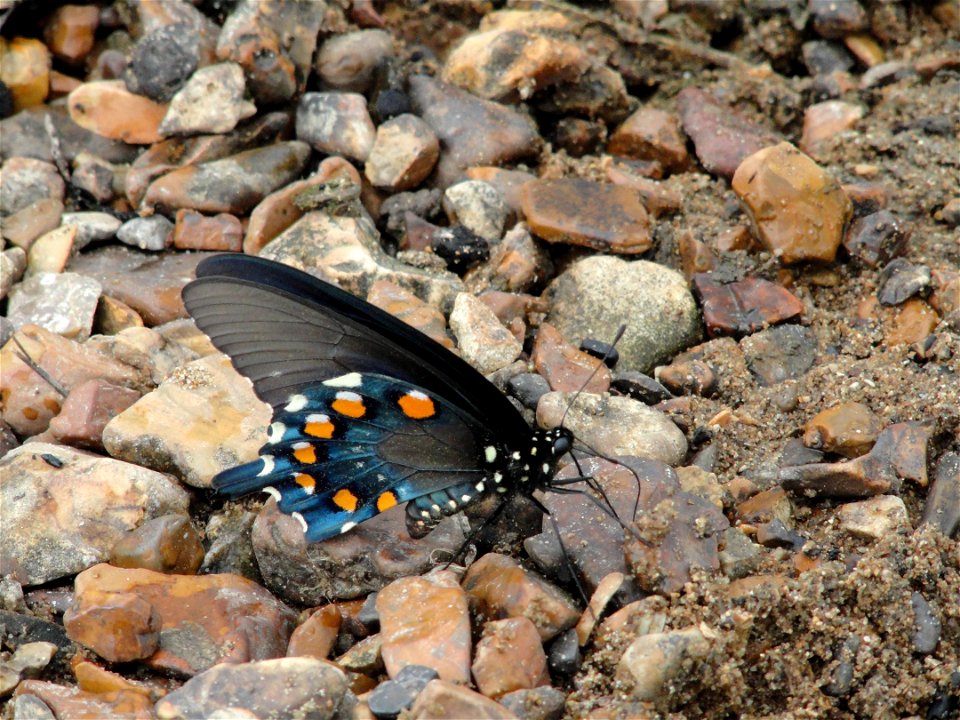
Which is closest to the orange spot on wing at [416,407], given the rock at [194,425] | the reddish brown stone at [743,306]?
the rock at [194,425]

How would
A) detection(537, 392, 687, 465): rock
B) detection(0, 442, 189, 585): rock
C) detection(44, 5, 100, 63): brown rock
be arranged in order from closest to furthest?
detection(0, 442, 189, 585): rock, detection(537, 392, 687, 465): rock, detection(44, 5, 100, 63): brown rock

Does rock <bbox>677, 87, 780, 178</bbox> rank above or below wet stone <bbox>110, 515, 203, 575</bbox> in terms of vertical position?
above

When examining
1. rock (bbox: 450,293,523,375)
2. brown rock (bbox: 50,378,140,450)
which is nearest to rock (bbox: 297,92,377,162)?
rock (bbox: 450,293,523,375)

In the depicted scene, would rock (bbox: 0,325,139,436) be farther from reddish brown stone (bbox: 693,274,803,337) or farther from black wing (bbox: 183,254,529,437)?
reddish brown stone (bbox: 693,274,803,337)

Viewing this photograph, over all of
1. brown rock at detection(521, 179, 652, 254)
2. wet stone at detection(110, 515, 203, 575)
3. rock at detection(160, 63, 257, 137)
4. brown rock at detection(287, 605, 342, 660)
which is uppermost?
rock at detection(160, 63, 257, 137)

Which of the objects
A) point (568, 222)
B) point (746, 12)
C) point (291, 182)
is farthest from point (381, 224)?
point (746, 12)

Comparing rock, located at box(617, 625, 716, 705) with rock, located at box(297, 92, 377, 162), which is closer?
rock, located at box(617, 625, 716, 705)

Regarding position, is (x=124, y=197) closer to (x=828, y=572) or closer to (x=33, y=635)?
(x=33, y=635)

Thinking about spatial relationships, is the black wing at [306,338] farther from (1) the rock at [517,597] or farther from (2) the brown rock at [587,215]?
(2) the brown rock at [587,215]
